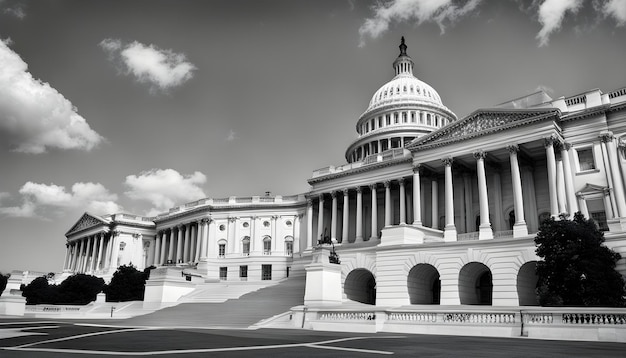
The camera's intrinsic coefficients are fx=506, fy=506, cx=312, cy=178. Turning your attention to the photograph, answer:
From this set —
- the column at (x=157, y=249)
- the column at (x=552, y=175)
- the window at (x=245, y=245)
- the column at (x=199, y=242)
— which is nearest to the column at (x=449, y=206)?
the column at (x=552, y=175)

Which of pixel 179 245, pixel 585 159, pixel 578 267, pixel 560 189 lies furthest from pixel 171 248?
pixel 578 267

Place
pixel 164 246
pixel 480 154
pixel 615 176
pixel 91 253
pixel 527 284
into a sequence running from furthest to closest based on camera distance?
pixel 91 253 → pixel 164 246 → pixel 480 154 → pixel 615 176 → pixel 527 284

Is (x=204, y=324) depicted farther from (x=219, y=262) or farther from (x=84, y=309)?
(x=219, y=262)

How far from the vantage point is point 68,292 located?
2598 inches

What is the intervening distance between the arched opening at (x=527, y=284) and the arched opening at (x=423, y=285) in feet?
25.9

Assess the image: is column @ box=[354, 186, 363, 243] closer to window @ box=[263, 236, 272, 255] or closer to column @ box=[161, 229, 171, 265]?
window @ box=[263, 236, 272, 255]

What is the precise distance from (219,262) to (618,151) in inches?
2337

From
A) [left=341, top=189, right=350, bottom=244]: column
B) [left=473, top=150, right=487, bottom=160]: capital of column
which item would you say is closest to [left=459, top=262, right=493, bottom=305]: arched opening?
[left=473, top=150, right=487, bottom=160]: capital of column

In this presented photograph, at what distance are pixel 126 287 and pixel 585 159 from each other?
52.3 metres

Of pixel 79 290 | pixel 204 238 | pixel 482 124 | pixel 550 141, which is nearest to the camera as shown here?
pixel 550 141

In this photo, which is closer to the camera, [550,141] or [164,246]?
[550,141]

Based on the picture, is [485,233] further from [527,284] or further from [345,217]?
[345,217]

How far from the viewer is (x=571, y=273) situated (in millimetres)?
30922

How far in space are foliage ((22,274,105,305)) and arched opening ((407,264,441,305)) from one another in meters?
42.9
